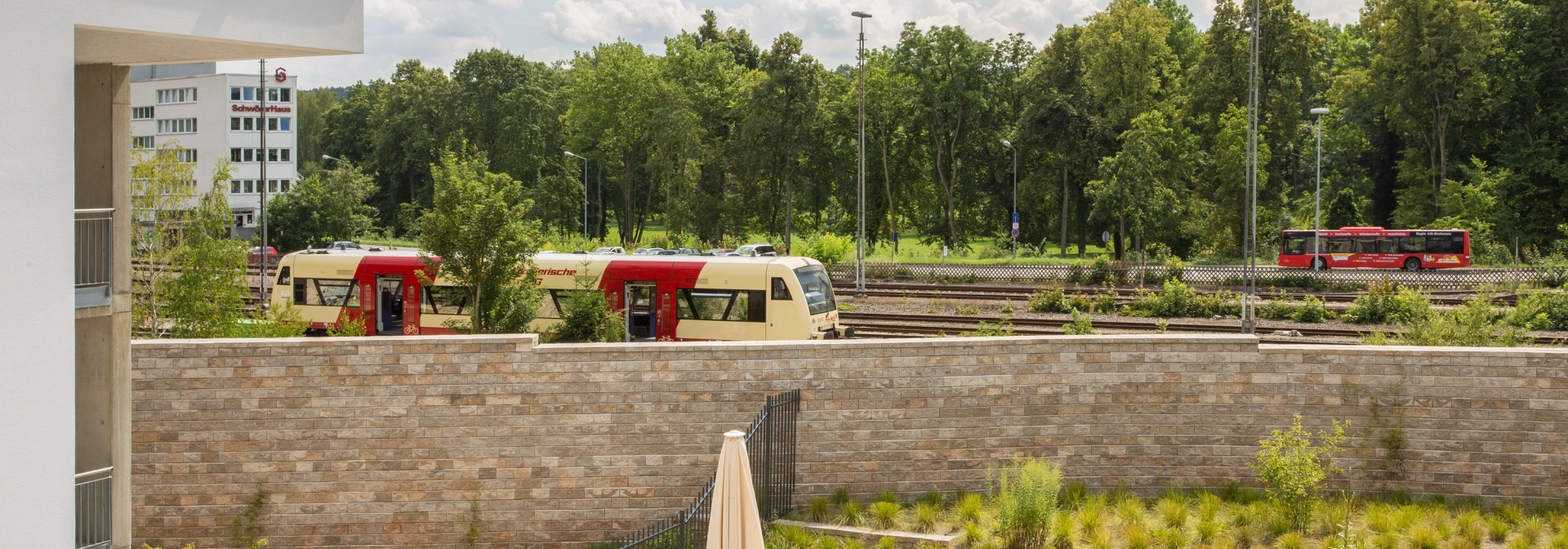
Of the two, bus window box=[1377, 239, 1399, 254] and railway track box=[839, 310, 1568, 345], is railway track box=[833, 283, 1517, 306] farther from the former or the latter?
bus window box=[1377, 239, 1399, 254]

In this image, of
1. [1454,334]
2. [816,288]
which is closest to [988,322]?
[816,288]

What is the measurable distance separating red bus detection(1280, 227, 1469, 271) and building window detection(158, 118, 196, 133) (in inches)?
2441

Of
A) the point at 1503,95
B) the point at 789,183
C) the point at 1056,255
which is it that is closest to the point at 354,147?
the point at 789,183

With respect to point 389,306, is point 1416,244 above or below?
above

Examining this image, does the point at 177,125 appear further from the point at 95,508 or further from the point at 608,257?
the point at 95,508

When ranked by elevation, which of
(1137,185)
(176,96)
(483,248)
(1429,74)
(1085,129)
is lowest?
(483,248)

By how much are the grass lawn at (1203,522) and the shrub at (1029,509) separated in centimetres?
4

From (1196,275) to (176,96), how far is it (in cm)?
6179

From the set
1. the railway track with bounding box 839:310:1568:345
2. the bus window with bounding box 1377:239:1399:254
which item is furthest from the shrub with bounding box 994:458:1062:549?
the bus window with bounding box 1377:239:1399:254

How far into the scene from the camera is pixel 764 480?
1139cm

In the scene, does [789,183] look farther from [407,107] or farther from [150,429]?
[150,429]

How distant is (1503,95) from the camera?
4797 centimetres

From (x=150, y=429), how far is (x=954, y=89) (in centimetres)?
4783

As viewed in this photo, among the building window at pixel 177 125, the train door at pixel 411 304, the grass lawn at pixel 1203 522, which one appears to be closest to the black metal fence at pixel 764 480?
the grass lawn at pixel 1203 522
